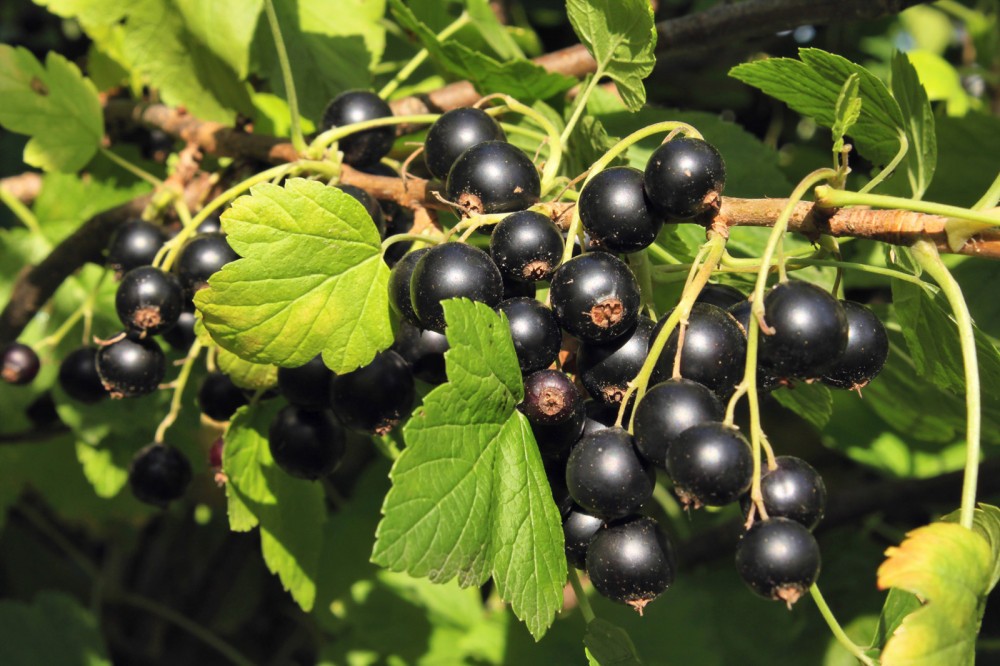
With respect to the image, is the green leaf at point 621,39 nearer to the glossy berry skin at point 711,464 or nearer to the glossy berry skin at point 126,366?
the glossy berry skin at point 711,464

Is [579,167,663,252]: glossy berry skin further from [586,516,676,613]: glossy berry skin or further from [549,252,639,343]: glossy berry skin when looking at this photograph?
[586,516,676,613]: glossy berry skin

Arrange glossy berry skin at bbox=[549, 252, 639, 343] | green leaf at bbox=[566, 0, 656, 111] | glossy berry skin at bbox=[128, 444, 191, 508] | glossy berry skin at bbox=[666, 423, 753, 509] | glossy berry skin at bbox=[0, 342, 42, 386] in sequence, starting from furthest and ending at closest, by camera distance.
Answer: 1. glossy berry skin at bbox=[0, 342, 42, 386]
2. glossy berry skin at bbox=[128, 444, 191, 508]
3. green leaf at bbox=[566, 0, 656, 111]
4. glossy berry skin at bbox=[549, 252, 639, 343]
5. glossy berry skin at bbox=[666, 423, 753, 509]

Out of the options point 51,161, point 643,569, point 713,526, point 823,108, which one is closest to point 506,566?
point 643,569

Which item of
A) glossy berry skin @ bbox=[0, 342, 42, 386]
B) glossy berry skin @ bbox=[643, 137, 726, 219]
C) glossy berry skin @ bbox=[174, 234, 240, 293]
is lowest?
glossy berry skin @ bbox=[0, 342, 42, 386]

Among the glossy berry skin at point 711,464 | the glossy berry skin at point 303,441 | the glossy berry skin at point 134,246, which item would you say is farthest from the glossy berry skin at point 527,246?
the glossy berry skin at point 134,246

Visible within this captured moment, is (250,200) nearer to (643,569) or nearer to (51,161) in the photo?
(643,569)

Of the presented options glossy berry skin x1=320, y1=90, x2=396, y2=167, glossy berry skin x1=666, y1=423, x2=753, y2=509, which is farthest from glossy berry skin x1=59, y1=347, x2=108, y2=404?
glossy berry skin x1=666, y1=423, x2=753, y2=509

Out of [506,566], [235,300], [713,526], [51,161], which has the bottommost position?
[713,526]
